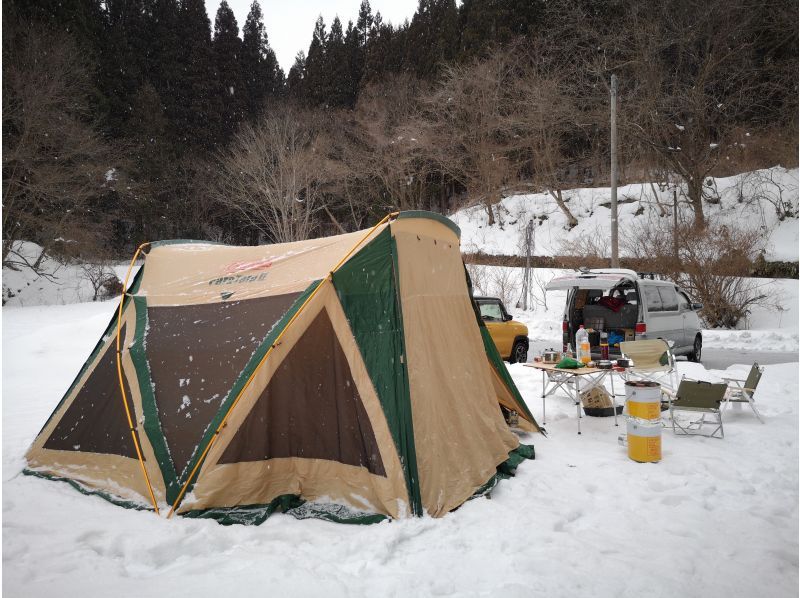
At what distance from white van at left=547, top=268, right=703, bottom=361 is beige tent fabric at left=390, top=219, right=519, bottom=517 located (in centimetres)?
325

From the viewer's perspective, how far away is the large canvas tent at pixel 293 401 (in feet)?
12.2

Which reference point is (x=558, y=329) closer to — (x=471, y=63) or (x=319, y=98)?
(x=471, y=63)

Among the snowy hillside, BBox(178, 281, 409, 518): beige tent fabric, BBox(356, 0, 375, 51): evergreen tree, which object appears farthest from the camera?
BBox(356, 0, 375, 51): evergreen tree

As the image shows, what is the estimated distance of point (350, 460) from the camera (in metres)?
3.83

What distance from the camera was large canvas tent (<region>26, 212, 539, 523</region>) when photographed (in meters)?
3.72

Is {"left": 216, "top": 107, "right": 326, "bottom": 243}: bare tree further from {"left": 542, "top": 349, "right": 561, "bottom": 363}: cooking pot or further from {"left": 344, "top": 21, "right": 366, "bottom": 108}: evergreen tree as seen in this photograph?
{"left": 542, "top": 349, "right": 561, "bottom": 363}: cooking pot

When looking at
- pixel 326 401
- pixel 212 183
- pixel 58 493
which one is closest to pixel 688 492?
pixel 326 401

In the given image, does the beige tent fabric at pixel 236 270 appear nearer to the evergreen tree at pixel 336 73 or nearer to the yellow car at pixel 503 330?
the yellow car at pixel 503 330

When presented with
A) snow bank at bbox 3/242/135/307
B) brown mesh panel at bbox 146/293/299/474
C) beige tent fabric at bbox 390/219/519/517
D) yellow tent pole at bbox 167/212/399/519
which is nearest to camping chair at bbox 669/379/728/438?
beige tent fabric at bbox 390/219/519/517

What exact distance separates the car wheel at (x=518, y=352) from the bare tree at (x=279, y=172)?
14129mm

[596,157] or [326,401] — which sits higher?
[596,157]

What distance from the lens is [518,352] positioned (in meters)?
10.3

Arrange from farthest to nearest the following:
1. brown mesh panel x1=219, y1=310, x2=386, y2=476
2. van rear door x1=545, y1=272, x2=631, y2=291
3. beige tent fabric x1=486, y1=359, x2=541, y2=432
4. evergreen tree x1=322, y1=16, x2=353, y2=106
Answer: evergreen tree x1=322, y1=16, x2=353, y2=106 < van rear door x1=545, y1=272, x2=631, y2=291 < beige tent fabric x1=486, y1=359, x2=541, y2=432 < brown mesh panel x1=219, y1=310, x2=386, y2=476

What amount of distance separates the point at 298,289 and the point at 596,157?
1016 inches
